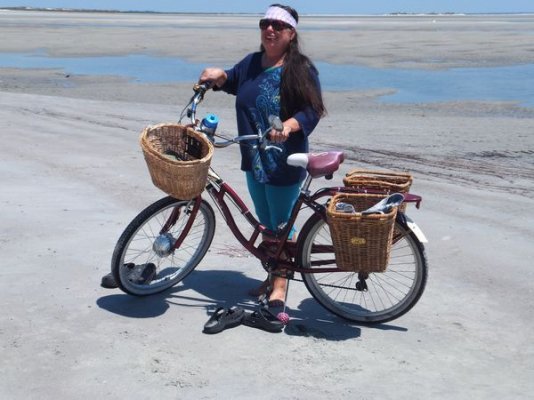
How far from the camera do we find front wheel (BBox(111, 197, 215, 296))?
536 cm

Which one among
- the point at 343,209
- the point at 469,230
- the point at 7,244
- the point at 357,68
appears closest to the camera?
the point at 343,209

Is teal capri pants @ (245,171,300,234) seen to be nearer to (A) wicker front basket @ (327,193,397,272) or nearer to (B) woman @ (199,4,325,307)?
(B) woman @ (199,4,325,307)

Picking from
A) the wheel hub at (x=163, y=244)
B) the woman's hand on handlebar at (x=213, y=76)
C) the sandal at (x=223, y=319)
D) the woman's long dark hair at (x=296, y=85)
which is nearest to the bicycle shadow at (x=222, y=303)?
the sandal at (x=223, y=319)

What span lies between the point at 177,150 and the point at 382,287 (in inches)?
63.6

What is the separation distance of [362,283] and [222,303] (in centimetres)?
93

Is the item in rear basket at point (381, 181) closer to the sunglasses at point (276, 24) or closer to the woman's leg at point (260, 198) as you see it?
the woman's leg at point (260, 198)

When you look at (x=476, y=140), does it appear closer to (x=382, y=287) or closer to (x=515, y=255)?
(x=515, y=255)

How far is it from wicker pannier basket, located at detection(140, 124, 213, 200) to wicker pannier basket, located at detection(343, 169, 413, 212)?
3.06 ft

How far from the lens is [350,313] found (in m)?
5.39

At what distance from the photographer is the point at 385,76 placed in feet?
80.1

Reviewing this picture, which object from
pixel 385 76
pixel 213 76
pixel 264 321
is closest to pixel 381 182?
pixel 264 321

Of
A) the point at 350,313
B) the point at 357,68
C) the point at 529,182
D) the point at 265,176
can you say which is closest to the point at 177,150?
the point at 265,176

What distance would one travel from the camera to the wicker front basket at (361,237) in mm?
4797

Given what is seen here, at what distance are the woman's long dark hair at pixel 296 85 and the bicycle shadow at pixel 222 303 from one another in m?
1.24
